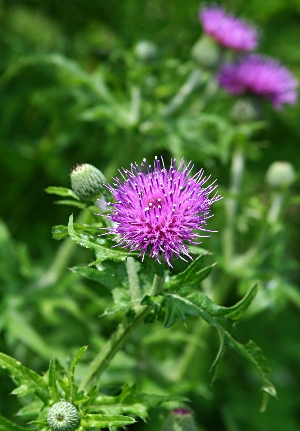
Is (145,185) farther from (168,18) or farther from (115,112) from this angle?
(168,18)

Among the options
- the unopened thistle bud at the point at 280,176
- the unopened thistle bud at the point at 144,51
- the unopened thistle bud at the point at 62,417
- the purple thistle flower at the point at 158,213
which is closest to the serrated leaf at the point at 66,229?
the purple thistle flower at the point at 158,213

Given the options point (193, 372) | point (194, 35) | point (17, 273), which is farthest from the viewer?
point (194, 35)

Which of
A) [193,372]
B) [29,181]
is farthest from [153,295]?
[29,181]

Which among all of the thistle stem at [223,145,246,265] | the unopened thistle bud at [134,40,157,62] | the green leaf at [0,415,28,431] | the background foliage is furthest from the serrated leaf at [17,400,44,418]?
the unopened thistle bud at [134,40,157,62]

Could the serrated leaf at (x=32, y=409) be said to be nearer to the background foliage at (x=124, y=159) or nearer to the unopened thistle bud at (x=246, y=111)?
the background foliage at (x=124, y=159)

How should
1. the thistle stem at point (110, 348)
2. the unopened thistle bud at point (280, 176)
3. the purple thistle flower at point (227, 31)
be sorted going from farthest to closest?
the purple thistle flower at point (227, 31) → the unopened thistle bud at point (280, 176) → the thistle stem at point (110, 348)

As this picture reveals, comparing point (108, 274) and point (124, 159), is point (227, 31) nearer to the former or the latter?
point (124, 159)
